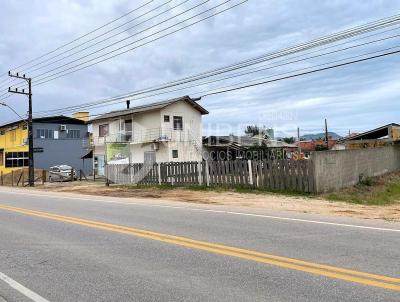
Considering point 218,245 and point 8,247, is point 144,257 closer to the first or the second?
point 218,245

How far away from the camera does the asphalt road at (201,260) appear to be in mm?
5266

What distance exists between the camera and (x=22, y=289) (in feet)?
18.5

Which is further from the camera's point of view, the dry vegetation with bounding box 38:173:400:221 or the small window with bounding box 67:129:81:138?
the small window with bounding box 67:129:81:138

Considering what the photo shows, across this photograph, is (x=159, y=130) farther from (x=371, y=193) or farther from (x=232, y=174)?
(x=371, y=193)

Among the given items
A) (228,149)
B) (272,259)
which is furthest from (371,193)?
(228,149)

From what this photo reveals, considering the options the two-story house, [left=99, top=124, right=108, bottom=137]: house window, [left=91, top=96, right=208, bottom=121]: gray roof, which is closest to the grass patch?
[left=91, top=96, right=208, bottom=121]: gray roof

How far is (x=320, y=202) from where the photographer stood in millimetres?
15594

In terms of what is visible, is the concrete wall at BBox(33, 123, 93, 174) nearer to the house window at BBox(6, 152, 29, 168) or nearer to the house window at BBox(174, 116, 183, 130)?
the house window at BBox(6, 152, 29, 168)

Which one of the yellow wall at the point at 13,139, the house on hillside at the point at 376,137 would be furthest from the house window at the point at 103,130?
the house on hillside at the point at 376,137

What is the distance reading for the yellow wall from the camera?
54744 mm

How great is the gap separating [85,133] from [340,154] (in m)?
45.3

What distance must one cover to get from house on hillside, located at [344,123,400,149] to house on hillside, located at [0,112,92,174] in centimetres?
3029

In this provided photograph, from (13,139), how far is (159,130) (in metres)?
28.1

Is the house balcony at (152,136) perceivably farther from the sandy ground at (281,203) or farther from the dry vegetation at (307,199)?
the sandy ground at (281,203)
